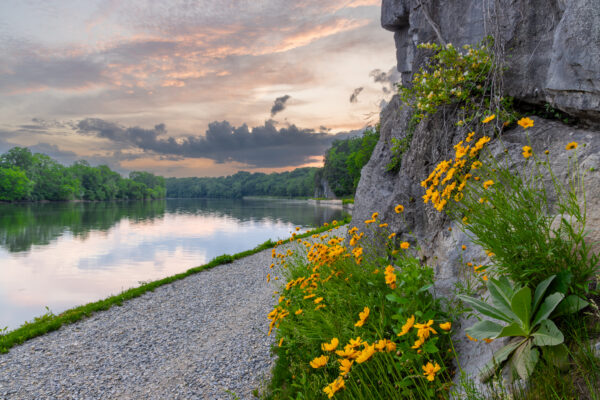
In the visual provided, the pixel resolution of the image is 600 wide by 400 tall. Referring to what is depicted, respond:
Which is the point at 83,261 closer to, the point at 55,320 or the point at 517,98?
the point at 55,320

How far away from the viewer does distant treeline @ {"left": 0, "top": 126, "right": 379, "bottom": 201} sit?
60781 millimetres

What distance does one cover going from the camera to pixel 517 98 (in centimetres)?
423

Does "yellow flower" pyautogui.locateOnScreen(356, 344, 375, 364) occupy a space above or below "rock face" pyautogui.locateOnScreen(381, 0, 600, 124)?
below

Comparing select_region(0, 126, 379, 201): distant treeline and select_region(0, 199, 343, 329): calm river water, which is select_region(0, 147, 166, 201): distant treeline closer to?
select_region(0, 126, 379, 201): distant treeline

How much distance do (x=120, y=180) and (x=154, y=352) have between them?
117 m

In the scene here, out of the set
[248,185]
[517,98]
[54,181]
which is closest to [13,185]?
[54,181]

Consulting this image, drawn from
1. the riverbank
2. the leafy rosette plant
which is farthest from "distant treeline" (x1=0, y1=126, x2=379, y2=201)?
the leafy rosette plant

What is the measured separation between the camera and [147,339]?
6.05 metres

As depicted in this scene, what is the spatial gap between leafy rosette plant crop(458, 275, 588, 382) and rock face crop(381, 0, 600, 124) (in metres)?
2.41

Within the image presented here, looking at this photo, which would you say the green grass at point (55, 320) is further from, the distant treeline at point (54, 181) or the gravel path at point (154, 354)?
the distant treeline at point (54, 181)

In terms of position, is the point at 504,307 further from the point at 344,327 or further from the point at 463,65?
the point at 463,65

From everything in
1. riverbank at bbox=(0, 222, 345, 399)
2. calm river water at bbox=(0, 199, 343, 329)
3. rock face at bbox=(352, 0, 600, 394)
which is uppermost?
rock face at bbox=(352, 0, 600, 394)

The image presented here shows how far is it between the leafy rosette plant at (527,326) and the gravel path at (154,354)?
3.01 meters

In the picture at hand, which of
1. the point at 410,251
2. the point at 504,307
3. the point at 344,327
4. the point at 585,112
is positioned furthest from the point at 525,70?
the point at 344,327
